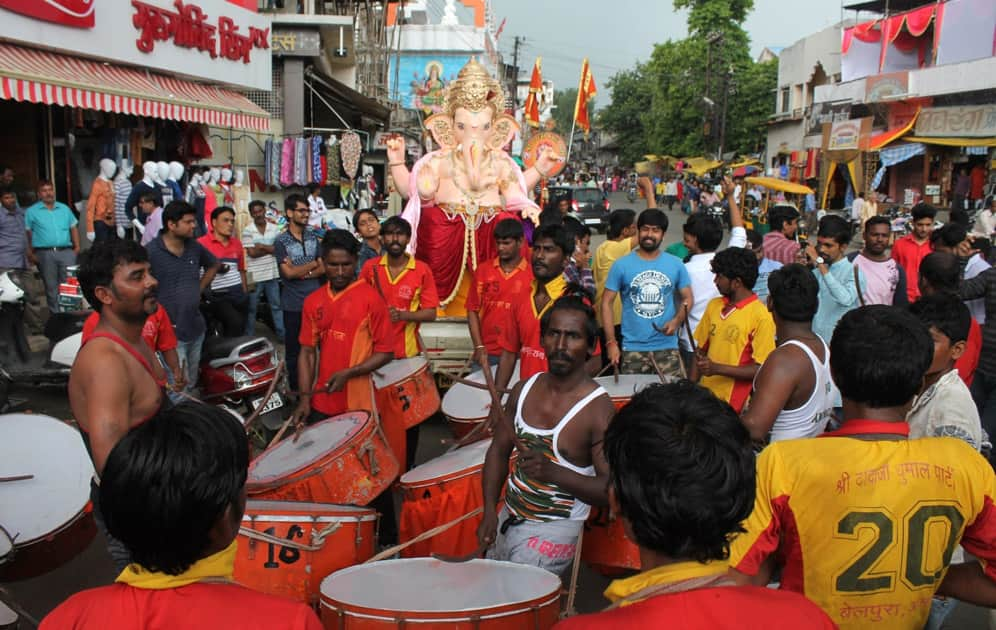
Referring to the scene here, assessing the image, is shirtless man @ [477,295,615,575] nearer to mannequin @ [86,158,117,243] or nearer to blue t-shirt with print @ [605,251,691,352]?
blue t-shirt with print @ [605,251,691,352]

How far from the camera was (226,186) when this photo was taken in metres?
14.1

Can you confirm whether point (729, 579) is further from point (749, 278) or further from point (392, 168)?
point (392, 168)

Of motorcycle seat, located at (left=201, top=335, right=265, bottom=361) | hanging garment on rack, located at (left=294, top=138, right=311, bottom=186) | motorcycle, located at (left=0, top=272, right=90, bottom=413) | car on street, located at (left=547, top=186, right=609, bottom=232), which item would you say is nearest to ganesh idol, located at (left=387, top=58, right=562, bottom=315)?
motorcycle seat, located at (left=201, top=335, right=265, bottom=361)

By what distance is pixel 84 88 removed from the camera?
10.3 m

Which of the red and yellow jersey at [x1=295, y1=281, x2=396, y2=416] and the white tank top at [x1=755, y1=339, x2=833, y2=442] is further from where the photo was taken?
the red and yellow jersey at [x1=295, y1=281, x2=396, y2=416]

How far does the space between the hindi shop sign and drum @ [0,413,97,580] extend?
25.0ft

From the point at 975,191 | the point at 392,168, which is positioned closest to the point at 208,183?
the point at 392,168

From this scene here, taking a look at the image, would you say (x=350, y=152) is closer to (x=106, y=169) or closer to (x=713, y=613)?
(x=106, y=169)

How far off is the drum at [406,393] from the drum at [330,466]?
666 millimetres

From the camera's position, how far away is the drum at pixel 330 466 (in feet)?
11.6

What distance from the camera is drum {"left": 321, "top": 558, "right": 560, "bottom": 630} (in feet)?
8.12

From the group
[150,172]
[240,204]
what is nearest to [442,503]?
[150,172]

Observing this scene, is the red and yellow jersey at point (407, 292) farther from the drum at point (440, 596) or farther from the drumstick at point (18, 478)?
the drum at point (440, 596)

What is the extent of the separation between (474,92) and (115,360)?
641 cm
